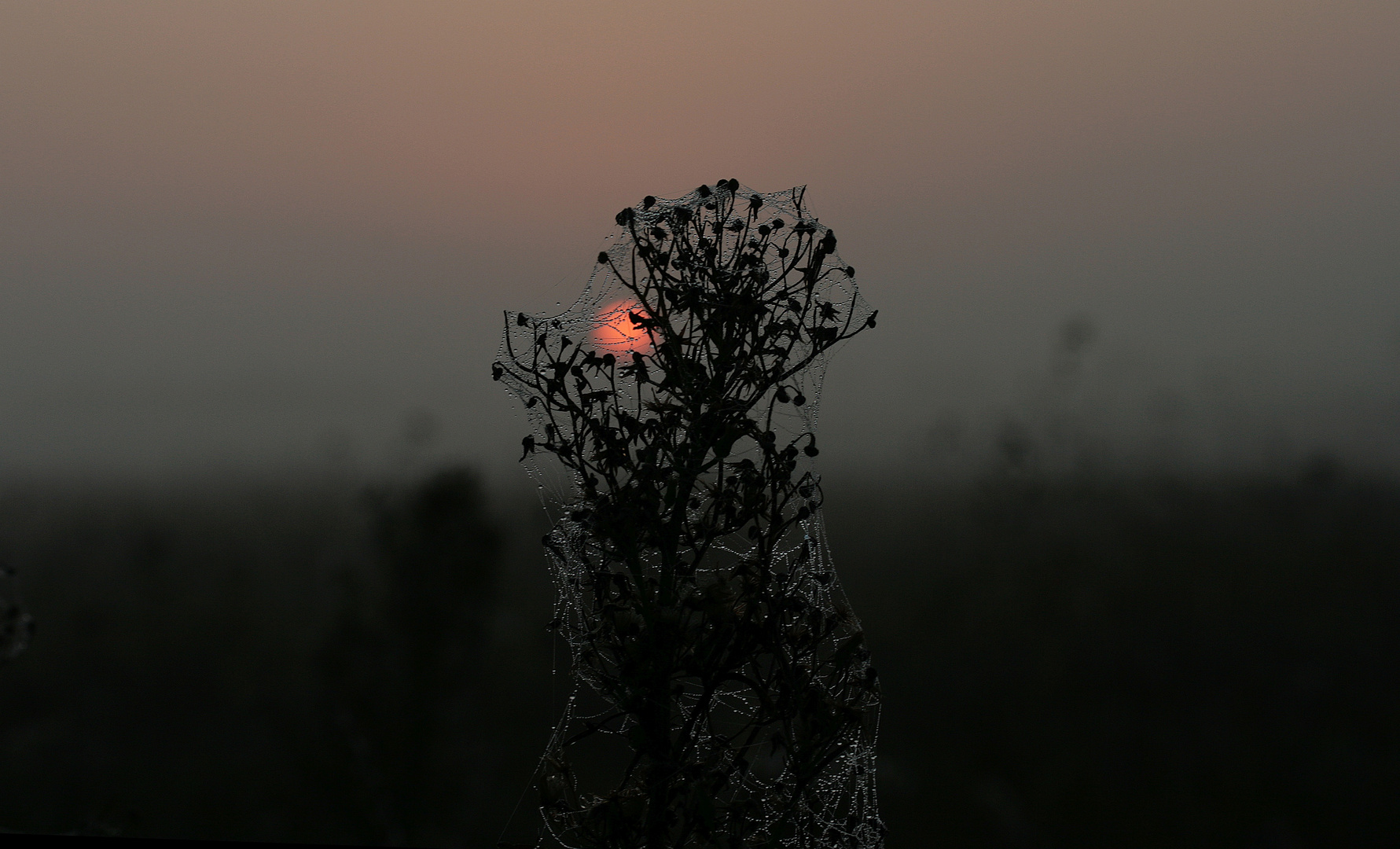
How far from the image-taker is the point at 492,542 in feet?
9.50

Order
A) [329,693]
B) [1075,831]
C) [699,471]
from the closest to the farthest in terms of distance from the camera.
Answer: [699,471]
[1075,831]
[329,693]

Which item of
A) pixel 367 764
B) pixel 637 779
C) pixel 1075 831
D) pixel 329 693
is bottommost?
pixel 367 764

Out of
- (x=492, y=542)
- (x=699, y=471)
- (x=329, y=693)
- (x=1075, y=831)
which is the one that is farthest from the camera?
(x=492, y=542)

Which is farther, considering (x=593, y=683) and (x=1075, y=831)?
(x=1075, y=831)

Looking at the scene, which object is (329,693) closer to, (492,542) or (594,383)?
(492,542)

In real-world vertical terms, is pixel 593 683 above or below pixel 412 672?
above

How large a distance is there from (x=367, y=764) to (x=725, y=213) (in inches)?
87.2

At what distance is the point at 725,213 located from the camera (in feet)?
4.76

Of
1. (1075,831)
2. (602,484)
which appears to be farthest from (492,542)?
(1075,831)

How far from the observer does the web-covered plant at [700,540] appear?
1.38 meters

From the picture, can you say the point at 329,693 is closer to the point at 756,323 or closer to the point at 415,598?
the point at 415,598

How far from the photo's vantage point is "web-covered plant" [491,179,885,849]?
54.5 inches

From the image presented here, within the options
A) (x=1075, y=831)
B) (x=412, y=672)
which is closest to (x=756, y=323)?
(x=1075, y=831)

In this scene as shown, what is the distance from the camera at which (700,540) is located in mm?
1412
